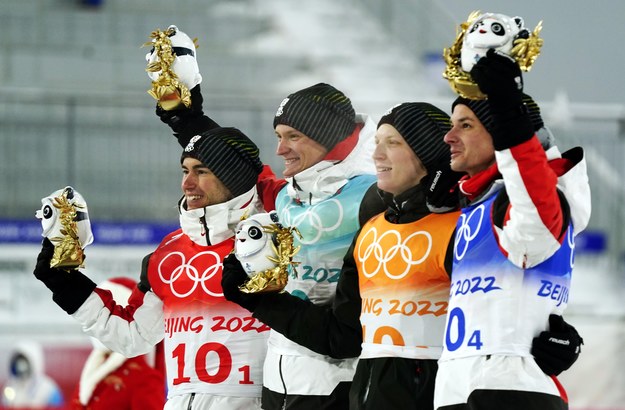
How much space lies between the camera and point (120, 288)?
7.21m

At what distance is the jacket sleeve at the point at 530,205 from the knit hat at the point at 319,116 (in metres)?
1.34

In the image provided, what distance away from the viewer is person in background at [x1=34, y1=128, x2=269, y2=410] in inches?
195

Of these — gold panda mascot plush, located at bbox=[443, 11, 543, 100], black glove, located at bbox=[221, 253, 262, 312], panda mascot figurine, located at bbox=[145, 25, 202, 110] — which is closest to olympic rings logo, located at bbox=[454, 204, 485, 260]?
gold panda mascot plush, located at bbox=[443, 11, 543, 100]

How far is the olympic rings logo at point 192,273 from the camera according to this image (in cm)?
498

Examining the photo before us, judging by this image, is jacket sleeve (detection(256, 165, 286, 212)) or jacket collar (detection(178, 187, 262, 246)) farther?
jacket sleeve (detection(256, 165, 286, 212))

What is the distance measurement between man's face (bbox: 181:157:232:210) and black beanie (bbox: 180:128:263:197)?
0.07 feet

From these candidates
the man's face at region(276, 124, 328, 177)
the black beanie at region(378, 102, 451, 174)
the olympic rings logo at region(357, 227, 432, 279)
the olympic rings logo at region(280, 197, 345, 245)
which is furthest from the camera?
the man's face at region(276, 124, 328, 177)

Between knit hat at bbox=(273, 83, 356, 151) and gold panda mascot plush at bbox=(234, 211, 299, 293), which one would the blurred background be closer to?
knit hat at bbox=(273, 83, 356, 151)

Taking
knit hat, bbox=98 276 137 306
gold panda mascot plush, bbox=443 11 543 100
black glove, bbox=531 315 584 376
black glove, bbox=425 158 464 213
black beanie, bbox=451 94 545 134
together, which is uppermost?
gold panda mascot plush, bbox=443 11 543 100

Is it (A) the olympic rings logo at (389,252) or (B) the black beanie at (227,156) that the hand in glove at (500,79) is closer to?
(A) the olympic rings logo at (389,252)

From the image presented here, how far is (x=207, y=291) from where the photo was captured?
4.96m

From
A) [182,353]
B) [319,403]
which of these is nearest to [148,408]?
[182,353]

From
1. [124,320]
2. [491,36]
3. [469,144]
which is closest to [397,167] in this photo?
[469,144]

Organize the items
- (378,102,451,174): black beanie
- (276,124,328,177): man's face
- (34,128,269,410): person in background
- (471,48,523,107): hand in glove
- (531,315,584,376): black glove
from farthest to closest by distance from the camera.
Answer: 1. (34,128,269,410): person in background
2. (276,124,328,177): man's face
3. (378,102,451,174): black beanie
4. (531,315,584,376): black glove
5. (471,48,523,107): hand in glove
